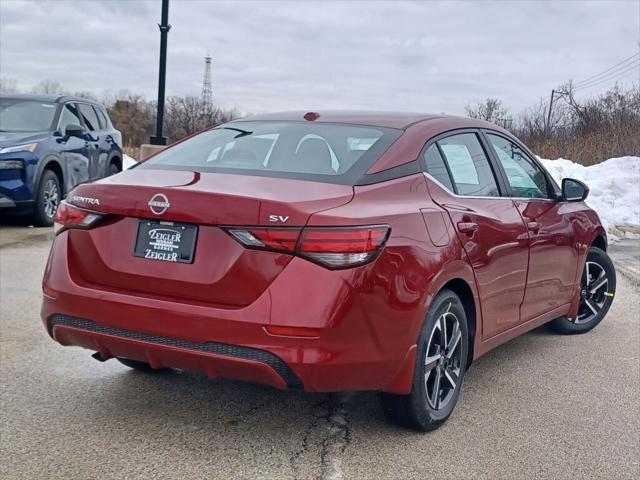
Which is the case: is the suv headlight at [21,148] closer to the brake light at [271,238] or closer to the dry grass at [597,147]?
the brake light at [271,238]

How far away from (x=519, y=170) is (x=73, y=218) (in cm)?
290

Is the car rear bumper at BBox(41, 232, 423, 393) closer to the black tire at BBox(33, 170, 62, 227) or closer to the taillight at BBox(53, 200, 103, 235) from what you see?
the taillight at BBox(53, 200, 103, 235)

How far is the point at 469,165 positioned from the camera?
4375mm

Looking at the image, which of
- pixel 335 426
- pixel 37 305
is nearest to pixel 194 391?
pixel 335 426

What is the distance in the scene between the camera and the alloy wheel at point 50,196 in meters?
10.2

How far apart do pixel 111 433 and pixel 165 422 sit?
0.28m

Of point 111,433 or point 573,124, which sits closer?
point 111,433

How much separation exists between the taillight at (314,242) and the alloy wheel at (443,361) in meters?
0.74

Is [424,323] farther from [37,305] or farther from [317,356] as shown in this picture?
[37,305]

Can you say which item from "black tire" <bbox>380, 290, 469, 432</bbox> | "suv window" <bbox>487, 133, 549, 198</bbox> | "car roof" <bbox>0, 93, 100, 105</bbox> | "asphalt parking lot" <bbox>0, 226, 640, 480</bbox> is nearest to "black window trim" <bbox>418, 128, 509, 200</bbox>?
"suv window" <bbox>487, 133, 549, 198</bbox>

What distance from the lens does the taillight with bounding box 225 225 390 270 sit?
3105 mm

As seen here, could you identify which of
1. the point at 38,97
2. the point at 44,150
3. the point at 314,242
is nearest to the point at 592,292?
the point at 314,242

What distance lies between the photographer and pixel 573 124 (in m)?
23.3

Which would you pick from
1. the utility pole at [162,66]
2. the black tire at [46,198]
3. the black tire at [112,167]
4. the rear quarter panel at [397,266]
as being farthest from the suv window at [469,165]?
the utility pole at [162,66]
